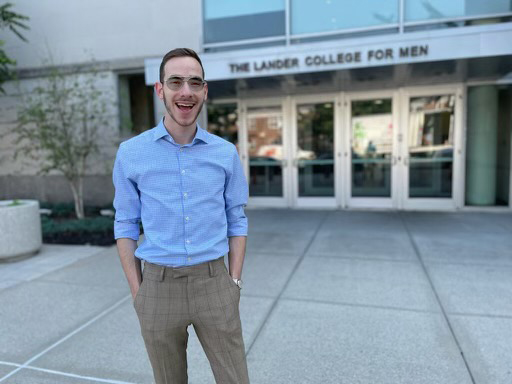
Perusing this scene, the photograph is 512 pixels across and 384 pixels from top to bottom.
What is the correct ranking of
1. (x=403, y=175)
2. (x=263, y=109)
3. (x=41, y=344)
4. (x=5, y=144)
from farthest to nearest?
(x=5, y=144) → (x=263, y=109) → (x=403, y=175) → (x=41, y=344)

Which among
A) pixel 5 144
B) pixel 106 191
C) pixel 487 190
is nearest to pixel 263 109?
pixel 106 191

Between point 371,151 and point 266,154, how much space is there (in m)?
2.42

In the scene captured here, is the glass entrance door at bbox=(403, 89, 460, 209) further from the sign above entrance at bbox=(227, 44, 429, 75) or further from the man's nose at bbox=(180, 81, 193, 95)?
the man's nose at bbox=(180, 81, 193, 95)

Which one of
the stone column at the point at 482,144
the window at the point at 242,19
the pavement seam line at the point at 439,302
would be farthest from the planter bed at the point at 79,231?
the stone column at the point at 482,144

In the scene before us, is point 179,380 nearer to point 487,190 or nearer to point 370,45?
point 370,45

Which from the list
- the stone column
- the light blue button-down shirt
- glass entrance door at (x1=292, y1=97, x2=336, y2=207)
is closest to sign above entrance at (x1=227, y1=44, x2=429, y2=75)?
glass entrance door at (x1=292, y1=97, x2=336, y2=207)

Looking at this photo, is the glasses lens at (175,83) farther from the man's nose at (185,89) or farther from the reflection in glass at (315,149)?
the reflection in glass at (315,149)

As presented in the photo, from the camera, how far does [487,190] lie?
28.8 feet

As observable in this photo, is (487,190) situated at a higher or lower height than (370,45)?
lower

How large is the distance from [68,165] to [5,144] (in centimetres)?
358

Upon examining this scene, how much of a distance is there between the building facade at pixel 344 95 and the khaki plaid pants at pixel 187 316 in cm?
556

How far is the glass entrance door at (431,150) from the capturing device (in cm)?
869

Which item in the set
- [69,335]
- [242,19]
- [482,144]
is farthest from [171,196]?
[482,144]

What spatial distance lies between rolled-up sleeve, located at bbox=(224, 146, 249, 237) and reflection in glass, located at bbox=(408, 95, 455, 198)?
7.79m
